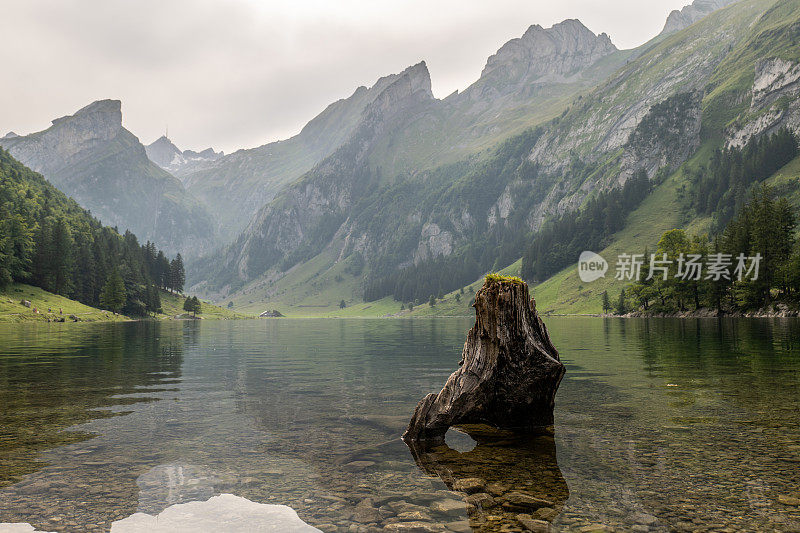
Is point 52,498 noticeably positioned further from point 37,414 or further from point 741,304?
point 741,304

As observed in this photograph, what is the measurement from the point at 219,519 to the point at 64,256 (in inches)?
6070

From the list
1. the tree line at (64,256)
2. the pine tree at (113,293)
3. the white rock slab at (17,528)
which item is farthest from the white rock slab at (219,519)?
the pine tree at (113,293)

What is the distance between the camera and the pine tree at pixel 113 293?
139 meters

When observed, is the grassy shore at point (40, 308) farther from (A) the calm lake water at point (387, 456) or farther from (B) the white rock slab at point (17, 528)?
(B) the white rock slab at point (17, 528)

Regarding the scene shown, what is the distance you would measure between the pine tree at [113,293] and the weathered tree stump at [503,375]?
151842 mm

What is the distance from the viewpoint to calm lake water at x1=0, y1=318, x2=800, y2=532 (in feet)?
29.3

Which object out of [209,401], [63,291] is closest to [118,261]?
[63,291]

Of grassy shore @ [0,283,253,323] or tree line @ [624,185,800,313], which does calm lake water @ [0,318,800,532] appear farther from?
grassy shore @ [0,283,253,323]

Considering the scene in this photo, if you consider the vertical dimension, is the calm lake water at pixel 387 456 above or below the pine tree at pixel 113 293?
below

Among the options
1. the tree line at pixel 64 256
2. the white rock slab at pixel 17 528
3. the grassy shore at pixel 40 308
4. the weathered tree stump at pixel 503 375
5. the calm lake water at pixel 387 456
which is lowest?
the calm lake water at pixel 387 456

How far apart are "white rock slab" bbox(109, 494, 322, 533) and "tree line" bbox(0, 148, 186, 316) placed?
129355 millimetres

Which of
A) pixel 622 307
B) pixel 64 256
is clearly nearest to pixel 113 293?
pixel 64 256

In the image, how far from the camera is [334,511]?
30.3 ft

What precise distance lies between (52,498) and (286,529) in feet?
17.0
